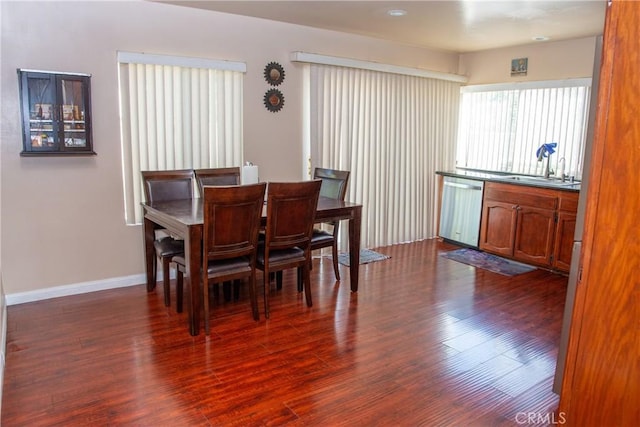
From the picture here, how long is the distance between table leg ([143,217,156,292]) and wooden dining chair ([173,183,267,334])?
71 cm

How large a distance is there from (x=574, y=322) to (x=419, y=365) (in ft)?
4.92

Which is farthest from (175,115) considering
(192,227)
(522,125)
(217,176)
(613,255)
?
(522,125)

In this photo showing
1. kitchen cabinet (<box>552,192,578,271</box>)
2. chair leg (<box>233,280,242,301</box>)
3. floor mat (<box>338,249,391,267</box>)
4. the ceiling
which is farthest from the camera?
floor mat (<box>338,249,391,267</box>)

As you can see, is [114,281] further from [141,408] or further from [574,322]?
[574,322]

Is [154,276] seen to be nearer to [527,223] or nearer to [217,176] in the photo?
[217,176]

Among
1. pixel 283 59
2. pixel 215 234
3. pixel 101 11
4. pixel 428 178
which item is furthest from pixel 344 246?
pixel 101 11

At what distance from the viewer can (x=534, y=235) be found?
4.75m

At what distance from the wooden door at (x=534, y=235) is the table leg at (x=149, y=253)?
11.9 ft

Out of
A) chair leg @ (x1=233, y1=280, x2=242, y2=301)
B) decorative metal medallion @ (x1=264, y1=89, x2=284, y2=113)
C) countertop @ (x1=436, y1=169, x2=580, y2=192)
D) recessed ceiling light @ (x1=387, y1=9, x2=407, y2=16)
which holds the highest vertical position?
recessed ceiling light @ (x1=387, y1=9, x2=407, y2=16)

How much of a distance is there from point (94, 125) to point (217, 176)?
1065 millimetres

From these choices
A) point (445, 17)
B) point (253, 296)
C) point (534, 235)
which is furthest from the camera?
point (534, 235)

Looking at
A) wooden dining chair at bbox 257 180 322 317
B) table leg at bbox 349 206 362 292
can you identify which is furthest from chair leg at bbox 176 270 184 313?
table leg at bbox 349 206 362 292

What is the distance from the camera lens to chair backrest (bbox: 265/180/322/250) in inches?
129

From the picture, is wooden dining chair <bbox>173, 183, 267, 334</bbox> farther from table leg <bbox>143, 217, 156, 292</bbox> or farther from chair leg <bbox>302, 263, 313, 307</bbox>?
table leg <bbox>143, 217, 156, 292</bbox>
